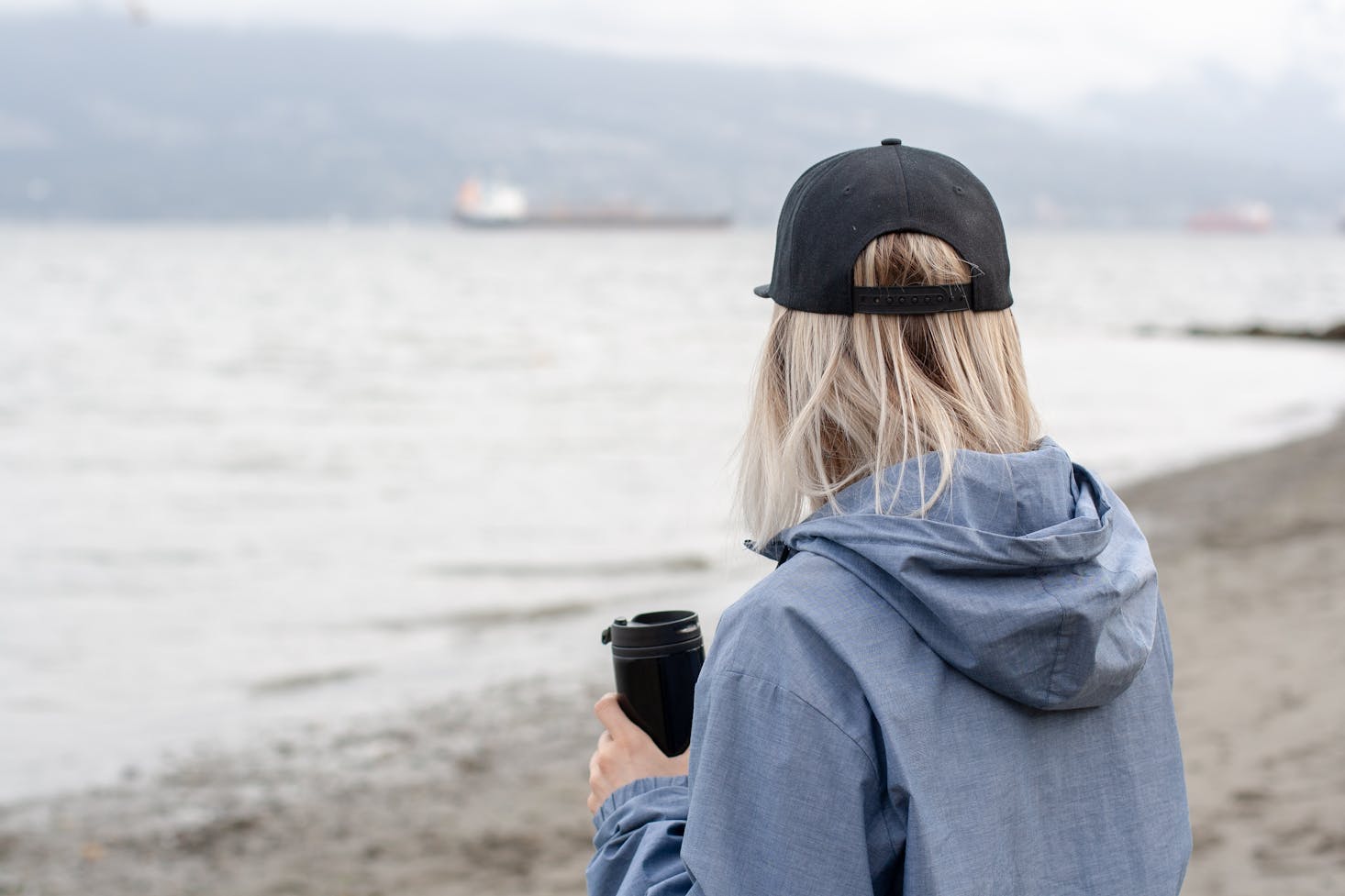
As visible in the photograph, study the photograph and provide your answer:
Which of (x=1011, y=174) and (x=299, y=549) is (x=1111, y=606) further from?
(x=1011, y=174)

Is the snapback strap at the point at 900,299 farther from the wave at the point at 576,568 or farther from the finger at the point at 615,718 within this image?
the wave at the point at 576,568

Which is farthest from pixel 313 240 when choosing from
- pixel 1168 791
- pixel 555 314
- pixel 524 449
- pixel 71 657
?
pixel 1168 791

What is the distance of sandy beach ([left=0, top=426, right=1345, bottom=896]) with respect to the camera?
4.25m

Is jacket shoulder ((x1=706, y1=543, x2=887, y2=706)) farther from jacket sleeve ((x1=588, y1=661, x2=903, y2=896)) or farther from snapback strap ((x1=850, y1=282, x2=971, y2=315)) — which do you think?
snapback strap ((x1=850, y1=282, x2=971, y2=315))

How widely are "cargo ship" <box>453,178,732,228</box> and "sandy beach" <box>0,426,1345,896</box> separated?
11585 cm

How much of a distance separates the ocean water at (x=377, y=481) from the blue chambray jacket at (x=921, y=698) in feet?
1.97

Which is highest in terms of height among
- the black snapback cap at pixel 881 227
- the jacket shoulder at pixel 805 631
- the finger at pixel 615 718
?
the black snapback cap at pixel 881 227

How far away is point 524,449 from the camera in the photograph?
16.2 m

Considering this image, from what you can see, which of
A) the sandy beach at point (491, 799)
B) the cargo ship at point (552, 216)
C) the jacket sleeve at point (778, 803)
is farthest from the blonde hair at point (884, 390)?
the cargo ship at point (552, 216)

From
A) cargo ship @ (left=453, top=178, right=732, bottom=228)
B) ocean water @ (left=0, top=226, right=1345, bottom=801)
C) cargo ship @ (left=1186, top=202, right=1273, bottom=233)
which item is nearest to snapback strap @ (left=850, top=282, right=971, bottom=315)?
ocean water @ (left=0, top=226, right=1345, bottom=801)

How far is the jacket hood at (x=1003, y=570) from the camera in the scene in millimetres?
1212

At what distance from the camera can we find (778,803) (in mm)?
1201

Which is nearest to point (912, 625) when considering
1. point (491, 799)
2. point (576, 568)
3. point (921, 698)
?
point (921, 698)

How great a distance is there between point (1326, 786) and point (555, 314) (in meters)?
38.8
